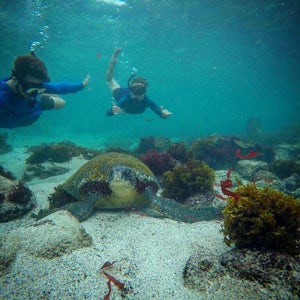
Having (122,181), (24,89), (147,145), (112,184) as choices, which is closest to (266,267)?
(122,181)

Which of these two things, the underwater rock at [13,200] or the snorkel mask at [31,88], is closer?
the underwater rock at [13,200]

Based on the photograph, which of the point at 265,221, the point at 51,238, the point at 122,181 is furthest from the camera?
the point at 122,181

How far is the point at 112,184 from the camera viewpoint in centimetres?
510

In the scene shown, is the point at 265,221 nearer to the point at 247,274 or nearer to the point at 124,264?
the point at 247,274

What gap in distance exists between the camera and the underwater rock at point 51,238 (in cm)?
357

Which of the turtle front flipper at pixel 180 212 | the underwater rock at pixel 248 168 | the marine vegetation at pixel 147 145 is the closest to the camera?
the turtle front flipper at pixel 180 212

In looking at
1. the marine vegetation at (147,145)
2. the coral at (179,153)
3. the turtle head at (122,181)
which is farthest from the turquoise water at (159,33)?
the turtle head at (122,181)

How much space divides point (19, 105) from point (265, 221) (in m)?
6.90

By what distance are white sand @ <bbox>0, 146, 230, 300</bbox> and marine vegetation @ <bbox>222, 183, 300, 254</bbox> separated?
82 cm

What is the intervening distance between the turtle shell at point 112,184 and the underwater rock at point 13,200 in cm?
107

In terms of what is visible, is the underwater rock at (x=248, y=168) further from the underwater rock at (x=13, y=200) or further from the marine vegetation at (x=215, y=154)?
the underwater rock at (x=13, y=200)

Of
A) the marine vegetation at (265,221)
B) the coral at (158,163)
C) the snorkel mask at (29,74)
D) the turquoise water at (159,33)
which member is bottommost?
the coral at (158,163)

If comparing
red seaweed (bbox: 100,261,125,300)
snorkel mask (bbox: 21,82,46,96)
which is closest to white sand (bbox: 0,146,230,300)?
red seaweed (bbox: 100,261,125,300)

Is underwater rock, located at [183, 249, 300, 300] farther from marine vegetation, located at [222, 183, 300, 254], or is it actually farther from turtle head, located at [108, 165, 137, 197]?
turtle head, located at [108, 165, 137, 197]
